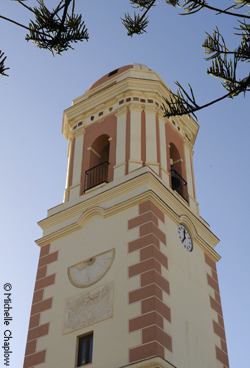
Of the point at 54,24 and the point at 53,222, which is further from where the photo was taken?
the point at 53,222

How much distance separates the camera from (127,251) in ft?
47.2

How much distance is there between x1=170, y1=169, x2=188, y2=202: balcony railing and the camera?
58.0 ft

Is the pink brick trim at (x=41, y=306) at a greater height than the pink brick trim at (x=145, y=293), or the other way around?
the pink brick trim at (x=41, y=306)

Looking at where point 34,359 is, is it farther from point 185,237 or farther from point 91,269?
point 185,237

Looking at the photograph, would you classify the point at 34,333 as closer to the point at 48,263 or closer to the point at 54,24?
the point at 48,263

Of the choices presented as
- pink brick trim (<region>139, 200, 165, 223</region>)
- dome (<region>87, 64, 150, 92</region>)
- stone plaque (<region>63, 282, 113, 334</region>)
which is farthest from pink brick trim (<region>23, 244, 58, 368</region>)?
dome (<region>87, 64, 150, 92</region>)

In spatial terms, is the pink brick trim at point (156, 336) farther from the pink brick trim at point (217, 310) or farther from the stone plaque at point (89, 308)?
the pink brick trim at point (217, 310)

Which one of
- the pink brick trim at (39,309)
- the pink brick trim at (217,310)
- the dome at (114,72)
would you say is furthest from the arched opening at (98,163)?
the pink brick trim at (217,310)

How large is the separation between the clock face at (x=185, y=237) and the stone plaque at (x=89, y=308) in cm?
268

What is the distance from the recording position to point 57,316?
1444cm

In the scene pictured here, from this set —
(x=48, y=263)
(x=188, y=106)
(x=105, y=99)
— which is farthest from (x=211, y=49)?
(x=105, y=99)

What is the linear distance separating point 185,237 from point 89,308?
354cm

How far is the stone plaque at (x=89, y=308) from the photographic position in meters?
13.6

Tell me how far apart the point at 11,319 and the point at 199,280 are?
16.4 feet
